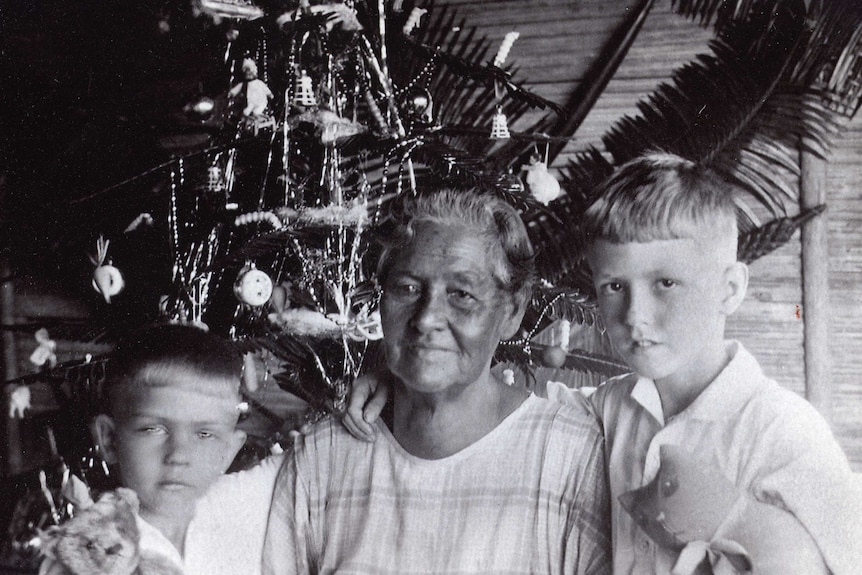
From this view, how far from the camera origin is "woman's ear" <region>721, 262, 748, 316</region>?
1.02 meters

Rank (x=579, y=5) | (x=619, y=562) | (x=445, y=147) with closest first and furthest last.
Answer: (x=619, y=562)
(x=445, y=147)
(x=579, y=5)

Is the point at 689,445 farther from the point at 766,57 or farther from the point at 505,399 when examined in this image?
the point at 766,57

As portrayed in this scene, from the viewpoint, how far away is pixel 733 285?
103 centimetres

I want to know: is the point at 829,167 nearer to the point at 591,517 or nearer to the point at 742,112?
the point at 742,112

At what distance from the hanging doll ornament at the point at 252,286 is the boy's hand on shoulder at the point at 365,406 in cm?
21

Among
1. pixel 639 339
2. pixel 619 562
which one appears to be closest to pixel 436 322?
pixel 639 339

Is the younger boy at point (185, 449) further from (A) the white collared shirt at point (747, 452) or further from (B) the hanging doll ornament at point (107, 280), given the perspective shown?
(A) the white collared shirt at point (747, 452)

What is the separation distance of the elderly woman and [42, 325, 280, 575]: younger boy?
0.07m

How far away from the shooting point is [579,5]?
1.63 metres

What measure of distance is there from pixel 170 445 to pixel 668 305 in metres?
0.79

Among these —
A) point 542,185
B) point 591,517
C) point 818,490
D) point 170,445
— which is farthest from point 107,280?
point 818,490

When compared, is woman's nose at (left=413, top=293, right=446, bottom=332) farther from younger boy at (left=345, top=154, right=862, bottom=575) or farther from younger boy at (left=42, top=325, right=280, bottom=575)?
younger boy at (left=42, top=325, right=280, bottom=575)

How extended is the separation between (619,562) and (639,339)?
1.03 feet

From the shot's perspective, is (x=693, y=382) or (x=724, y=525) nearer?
(x=724, y=525)
